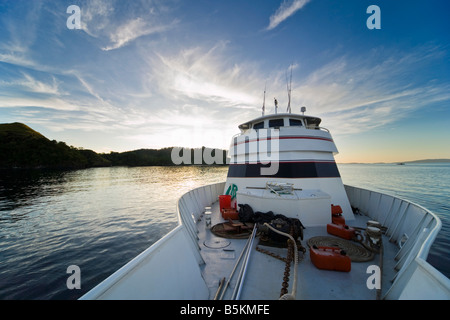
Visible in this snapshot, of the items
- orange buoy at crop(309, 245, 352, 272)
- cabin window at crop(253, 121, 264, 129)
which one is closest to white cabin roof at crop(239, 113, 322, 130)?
cabin window at crop(253, 121, 264, 129)

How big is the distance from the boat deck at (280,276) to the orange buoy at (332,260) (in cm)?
11

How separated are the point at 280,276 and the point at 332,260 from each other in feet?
4.54

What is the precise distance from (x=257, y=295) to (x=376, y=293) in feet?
8.24

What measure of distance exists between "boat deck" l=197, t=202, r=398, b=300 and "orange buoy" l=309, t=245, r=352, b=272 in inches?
4.3

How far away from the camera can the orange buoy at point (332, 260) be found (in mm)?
4504

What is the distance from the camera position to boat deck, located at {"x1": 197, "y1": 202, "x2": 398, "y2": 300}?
386cm

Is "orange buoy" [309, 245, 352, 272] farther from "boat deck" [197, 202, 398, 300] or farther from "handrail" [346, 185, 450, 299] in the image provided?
"handrail" [346, 185, 450, 299]

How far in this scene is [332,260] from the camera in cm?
456

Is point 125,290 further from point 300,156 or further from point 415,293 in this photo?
point 300,156

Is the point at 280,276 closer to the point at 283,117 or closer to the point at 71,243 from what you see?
the point at 283,117

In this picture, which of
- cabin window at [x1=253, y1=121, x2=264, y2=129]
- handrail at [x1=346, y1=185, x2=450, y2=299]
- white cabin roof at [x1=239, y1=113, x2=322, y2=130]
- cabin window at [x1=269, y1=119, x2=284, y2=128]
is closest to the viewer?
handrail at [x1=346, y1=185, x2=450, y2=299]

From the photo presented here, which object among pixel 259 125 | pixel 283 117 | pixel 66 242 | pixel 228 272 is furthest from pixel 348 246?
pixel 66 242

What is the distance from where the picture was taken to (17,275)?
7.78m

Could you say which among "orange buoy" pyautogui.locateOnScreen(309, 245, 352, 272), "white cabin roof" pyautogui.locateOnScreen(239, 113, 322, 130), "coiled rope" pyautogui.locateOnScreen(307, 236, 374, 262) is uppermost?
"white cabin roof" pyautogui.locateOnScreen(239, 113, 322, 130)
